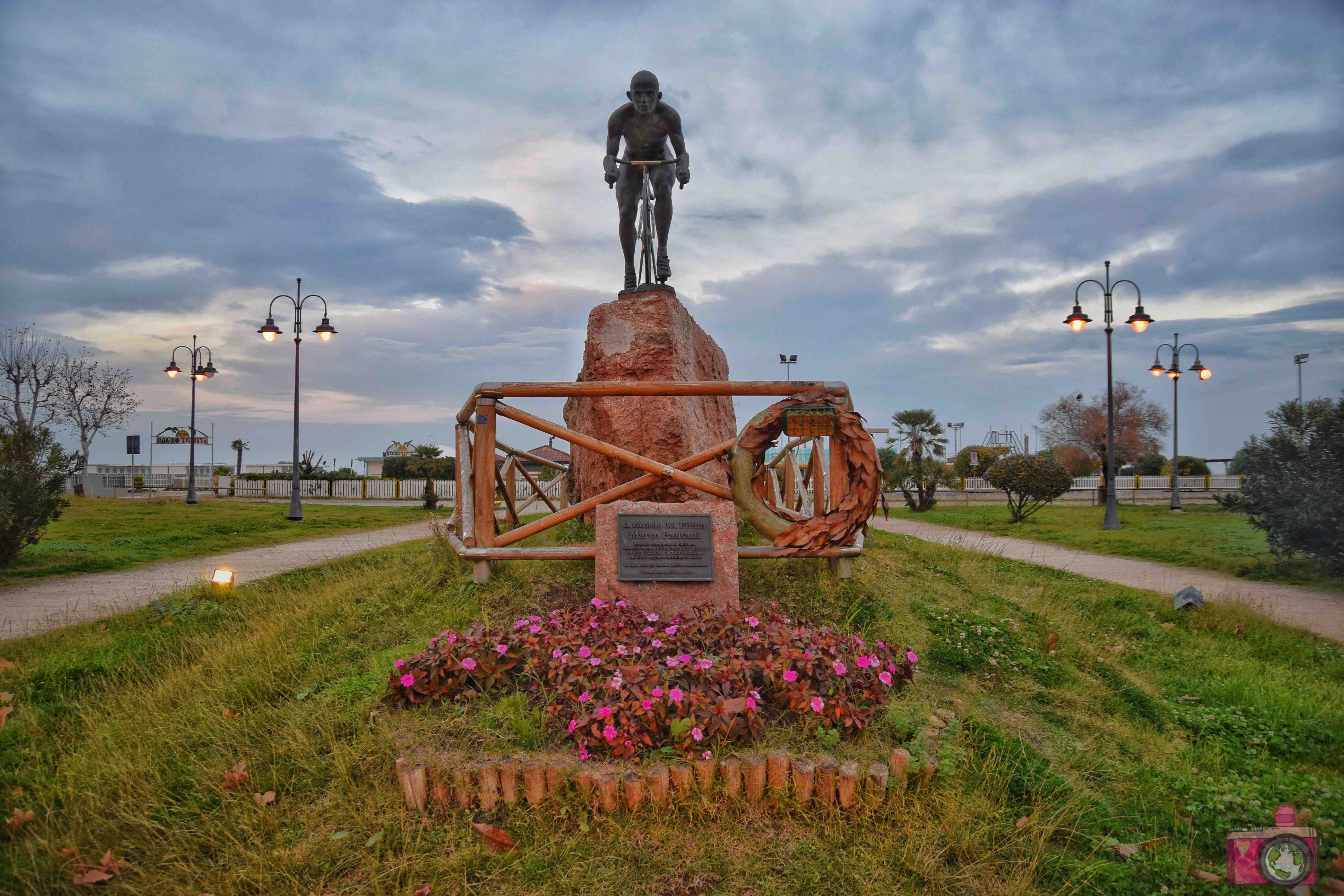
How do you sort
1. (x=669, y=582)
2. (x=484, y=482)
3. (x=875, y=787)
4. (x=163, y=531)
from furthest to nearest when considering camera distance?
(x=163, y=531) < (x=484, y=482) < (x=669, y=582) < (x=875, y=787)

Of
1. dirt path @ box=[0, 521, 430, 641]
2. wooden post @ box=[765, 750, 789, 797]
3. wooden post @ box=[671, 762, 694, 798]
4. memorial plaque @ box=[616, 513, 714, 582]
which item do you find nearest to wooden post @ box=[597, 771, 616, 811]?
wooden post @ box=[671, 762, 694, 798]

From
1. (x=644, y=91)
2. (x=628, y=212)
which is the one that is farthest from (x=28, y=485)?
(x=644, y=91)

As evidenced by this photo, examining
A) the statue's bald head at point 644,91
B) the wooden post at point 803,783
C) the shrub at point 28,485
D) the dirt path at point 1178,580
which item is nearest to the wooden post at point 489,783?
the wooden post at point 803,783

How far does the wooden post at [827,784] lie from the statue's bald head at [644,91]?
5.96 meters

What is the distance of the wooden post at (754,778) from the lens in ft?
8.98

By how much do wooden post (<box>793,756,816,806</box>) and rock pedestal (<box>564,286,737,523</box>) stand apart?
2.83 m

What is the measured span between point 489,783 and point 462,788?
11cm

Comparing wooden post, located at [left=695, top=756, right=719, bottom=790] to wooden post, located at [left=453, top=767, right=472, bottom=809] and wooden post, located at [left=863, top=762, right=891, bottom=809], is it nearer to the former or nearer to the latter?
wooden post, located at [left=863, top=762, right=891, bottom=809]

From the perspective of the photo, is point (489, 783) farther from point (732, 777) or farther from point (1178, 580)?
point (1178, 580)

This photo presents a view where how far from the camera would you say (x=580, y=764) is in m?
2.79

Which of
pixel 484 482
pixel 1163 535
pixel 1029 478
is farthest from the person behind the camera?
pixel 1029 478

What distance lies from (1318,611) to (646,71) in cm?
825

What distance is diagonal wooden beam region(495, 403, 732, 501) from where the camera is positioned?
5.05 meters

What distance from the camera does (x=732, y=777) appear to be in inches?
107
